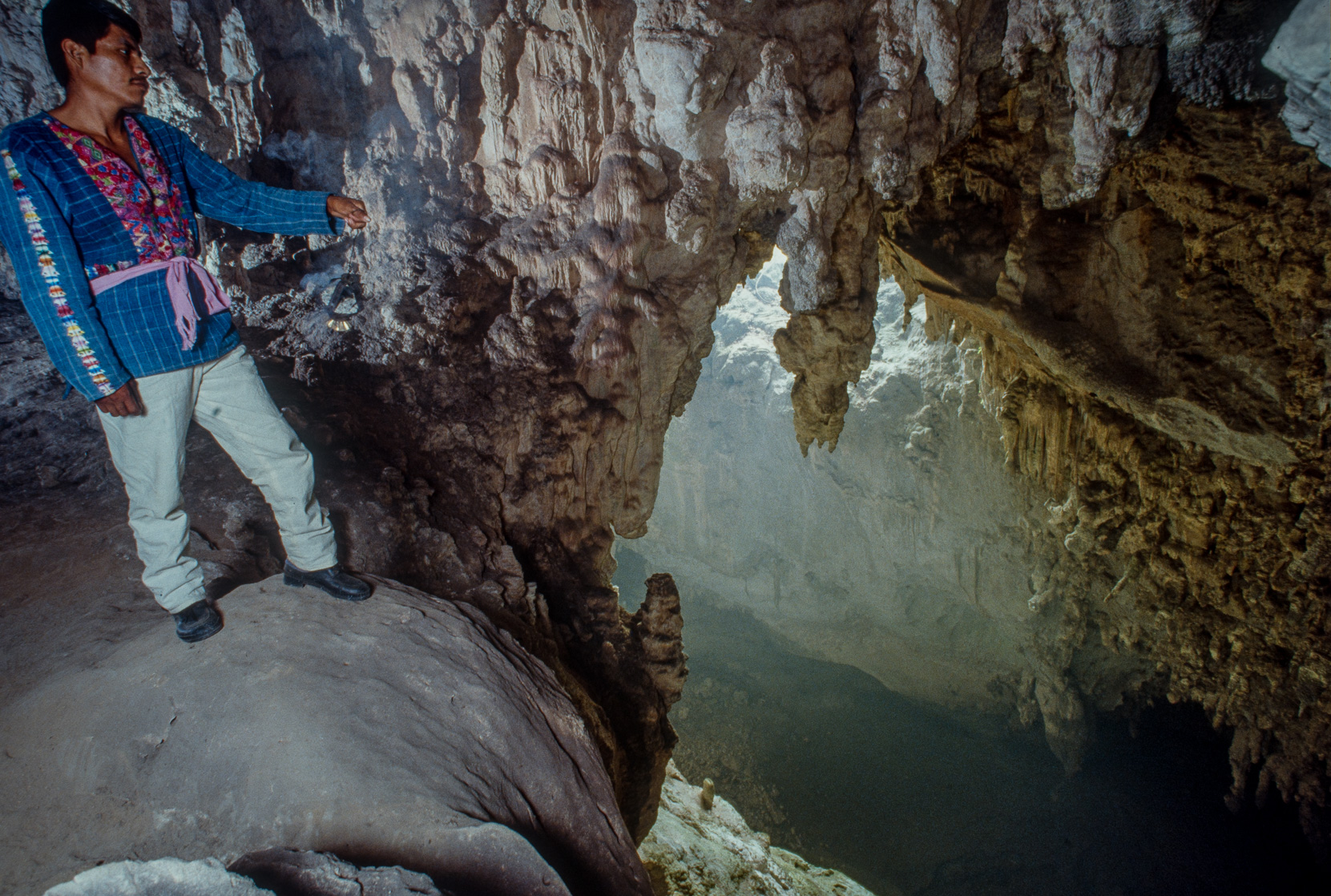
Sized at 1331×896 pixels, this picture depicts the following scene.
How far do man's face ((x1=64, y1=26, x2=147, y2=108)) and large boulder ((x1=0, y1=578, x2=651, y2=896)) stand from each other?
1568 mm

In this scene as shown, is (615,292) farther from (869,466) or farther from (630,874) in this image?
(869,466)

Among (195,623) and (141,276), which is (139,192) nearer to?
(141,276)

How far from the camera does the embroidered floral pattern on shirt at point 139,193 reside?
1.52m

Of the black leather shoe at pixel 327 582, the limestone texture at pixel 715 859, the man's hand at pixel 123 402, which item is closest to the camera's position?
the man's hand at pixel 123 402

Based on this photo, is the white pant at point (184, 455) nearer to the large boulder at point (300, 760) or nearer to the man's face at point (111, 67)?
the large boulder at point (300, 760)

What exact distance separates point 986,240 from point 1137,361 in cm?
134

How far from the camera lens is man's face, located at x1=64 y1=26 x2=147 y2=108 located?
4.91 feet

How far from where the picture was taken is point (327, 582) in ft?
6.89

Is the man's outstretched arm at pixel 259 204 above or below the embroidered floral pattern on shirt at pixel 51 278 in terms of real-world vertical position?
above

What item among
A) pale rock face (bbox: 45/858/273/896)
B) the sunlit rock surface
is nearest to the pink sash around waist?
pale rock face (bbox: 45/858/273/896)

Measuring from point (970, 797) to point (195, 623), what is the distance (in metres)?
9.22

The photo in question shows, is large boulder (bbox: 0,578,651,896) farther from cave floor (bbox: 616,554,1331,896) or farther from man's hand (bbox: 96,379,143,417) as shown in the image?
cave floor (bbox: 616,554,1331,896)

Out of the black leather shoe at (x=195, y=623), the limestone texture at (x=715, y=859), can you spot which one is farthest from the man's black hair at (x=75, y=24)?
the limestone texture at (x=715, y=859)

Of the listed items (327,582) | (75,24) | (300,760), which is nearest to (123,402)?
(327,582)
